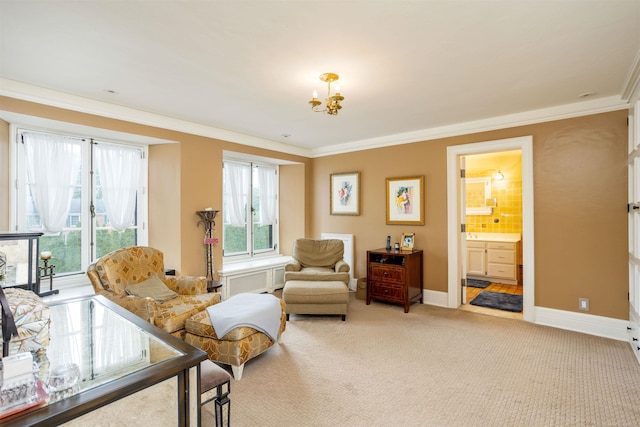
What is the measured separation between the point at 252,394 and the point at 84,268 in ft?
9.33

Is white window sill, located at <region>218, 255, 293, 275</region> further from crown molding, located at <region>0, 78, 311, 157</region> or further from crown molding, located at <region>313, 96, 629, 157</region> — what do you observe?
crown molding, located at <region>313, 96, 629, 157</region>

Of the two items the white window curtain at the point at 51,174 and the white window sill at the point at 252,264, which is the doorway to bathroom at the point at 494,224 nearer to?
the white window sill at the point at 252,264

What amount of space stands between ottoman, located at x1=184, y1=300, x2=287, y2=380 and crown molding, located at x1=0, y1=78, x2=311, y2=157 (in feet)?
8.01

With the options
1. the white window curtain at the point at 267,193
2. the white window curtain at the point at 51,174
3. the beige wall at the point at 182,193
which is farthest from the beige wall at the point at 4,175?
the white window curtain at the point at 267,193

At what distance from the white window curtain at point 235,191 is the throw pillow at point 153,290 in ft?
6.62

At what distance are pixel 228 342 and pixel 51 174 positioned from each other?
111 inches

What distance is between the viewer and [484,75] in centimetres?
276

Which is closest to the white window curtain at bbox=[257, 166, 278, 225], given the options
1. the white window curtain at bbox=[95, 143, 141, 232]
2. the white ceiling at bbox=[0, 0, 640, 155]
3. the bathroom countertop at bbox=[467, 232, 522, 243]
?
the white ceiling at bbox=[0, 0, 640, 155]

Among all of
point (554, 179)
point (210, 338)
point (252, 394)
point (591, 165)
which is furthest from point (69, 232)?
point (591, 165)

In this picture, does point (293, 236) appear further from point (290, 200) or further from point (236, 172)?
point (236, 172)

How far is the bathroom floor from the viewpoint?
421cm

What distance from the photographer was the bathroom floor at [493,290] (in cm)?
421

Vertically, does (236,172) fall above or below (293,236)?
above

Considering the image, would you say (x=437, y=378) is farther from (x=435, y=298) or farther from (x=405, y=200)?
(x=405, y=200)
